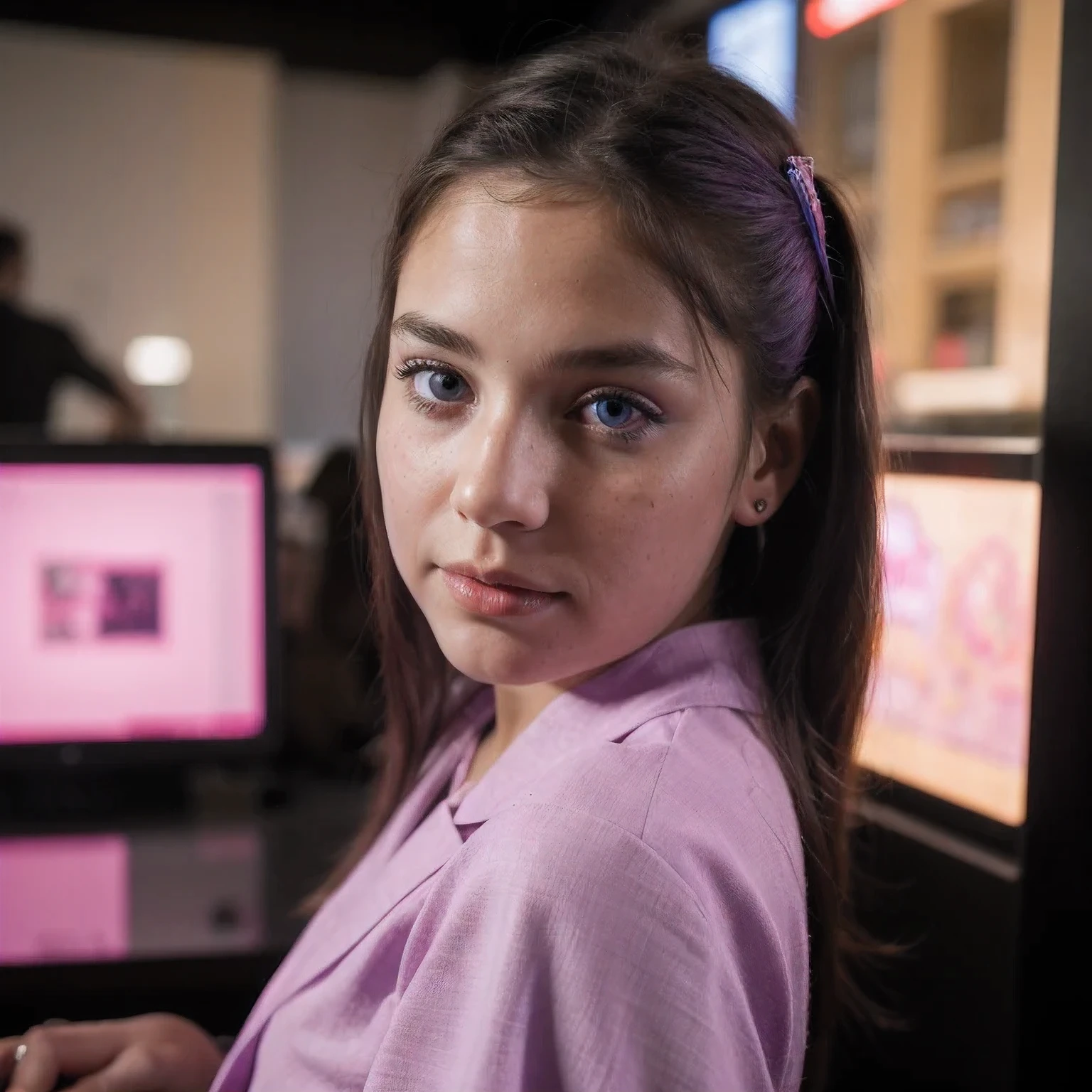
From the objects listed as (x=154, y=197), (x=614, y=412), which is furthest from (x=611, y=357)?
(x=154, y=197)

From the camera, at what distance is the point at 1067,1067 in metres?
0.88

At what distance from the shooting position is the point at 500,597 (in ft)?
2.34

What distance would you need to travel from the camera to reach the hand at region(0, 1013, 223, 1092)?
89cm

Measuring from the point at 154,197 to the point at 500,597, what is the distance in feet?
17.4

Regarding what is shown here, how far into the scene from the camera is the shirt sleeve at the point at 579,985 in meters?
0.57

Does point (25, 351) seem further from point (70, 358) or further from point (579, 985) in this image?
point (579, 985)

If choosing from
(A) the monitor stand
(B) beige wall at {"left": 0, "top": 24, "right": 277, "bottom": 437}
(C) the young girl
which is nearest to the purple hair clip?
(C) the young girl

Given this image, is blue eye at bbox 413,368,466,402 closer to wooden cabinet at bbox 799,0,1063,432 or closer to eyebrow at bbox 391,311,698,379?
eyebrow at bbox 391,311,698,379

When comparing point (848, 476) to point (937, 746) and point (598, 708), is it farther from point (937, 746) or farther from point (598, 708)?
point (937, 746)

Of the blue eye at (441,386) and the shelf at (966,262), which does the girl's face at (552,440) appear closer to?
the blue eye at (441,386)

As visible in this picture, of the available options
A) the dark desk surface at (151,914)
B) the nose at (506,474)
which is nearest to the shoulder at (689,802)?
the nose at (506,474)

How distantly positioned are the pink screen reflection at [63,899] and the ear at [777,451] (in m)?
0.72

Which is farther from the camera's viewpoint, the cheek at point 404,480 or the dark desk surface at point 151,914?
the dark desk surface at point 151,914

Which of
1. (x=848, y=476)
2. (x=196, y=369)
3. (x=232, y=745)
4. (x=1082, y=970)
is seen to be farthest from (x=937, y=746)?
(x=196, y=369)
